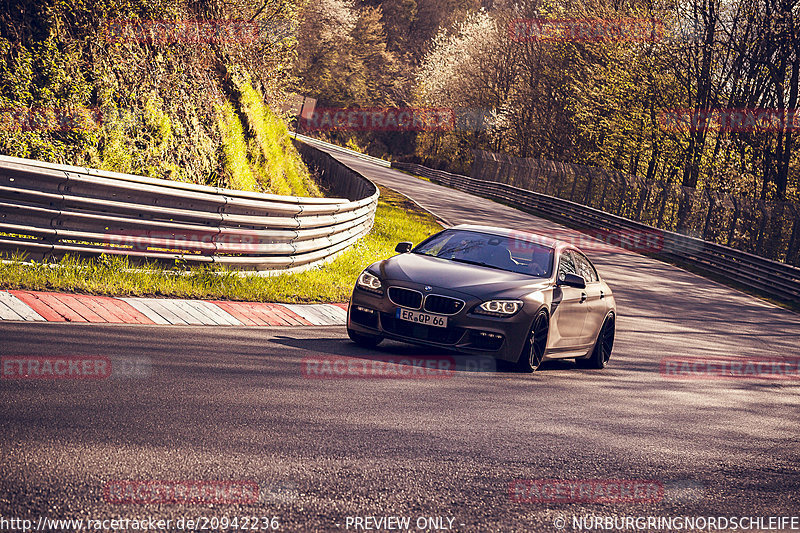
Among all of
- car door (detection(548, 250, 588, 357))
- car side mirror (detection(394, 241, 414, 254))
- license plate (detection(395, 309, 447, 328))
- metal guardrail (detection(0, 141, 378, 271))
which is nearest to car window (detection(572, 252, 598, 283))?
car door (detection(548, 250, 588, 357))

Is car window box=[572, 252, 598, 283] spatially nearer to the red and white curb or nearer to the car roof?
the car roof

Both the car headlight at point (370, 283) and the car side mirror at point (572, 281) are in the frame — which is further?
the car side mirror at point (572, 281)

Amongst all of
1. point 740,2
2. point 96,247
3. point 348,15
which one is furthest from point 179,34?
point 348,15

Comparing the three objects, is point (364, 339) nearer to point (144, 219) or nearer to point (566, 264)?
point (566, 264)

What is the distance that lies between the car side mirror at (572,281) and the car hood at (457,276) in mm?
294

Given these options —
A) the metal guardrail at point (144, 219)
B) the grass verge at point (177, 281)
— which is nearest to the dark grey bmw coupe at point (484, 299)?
the grass verge at point (177, 281)

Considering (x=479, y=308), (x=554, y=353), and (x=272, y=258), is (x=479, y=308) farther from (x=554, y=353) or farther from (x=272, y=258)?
(x=272, y=258)

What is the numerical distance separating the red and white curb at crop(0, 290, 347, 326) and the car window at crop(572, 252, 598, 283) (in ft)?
9.76

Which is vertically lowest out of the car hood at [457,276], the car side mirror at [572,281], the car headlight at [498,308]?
the car headlight at [498,308]

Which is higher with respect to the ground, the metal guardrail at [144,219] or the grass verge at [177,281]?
the metal guardrail at [144,219]

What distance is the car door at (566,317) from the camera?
9.95 m

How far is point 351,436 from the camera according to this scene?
5.72 m

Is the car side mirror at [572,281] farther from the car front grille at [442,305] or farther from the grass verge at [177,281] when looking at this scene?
the grass verge at [177,281]

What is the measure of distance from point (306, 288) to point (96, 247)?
135 inches
